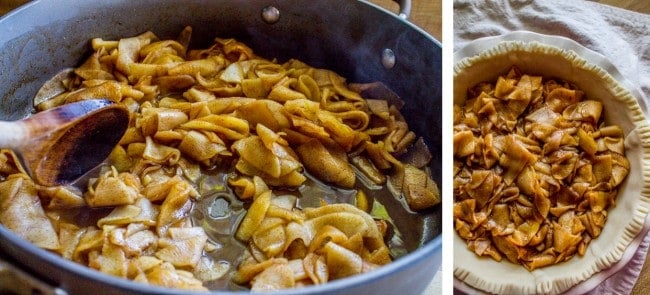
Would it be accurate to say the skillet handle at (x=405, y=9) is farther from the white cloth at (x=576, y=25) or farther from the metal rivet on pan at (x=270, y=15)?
the metal rivet on pan at (x=270, y=15)

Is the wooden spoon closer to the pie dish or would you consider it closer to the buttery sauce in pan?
the buttery sauce in pan

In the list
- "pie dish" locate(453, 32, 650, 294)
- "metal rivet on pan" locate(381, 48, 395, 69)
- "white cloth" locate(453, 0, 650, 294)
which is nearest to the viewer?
"pie dish" locate(453, 32, 650, 294)

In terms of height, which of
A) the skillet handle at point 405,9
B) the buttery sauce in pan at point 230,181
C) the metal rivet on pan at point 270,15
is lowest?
the buttery sauce in pan at point 230,181

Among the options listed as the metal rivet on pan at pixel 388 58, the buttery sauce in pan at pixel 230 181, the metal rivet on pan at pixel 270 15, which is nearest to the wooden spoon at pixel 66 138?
the buttery sauce in pan at pixel 230 181

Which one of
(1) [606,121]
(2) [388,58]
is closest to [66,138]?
(2) [388,58]

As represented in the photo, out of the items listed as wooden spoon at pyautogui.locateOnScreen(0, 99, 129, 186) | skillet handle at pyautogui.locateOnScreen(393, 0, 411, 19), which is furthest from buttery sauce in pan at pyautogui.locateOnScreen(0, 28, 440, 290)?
Answer: skillet handle at pyautogui.locateOnScreen(393, 0, 411, 19)

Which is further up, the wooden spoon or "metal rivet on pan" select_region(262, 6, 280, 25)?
"metal rivet on pan" select_region(262, 6, 280, 25)

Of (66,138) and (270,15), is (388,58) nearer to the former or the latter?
(270,15)
